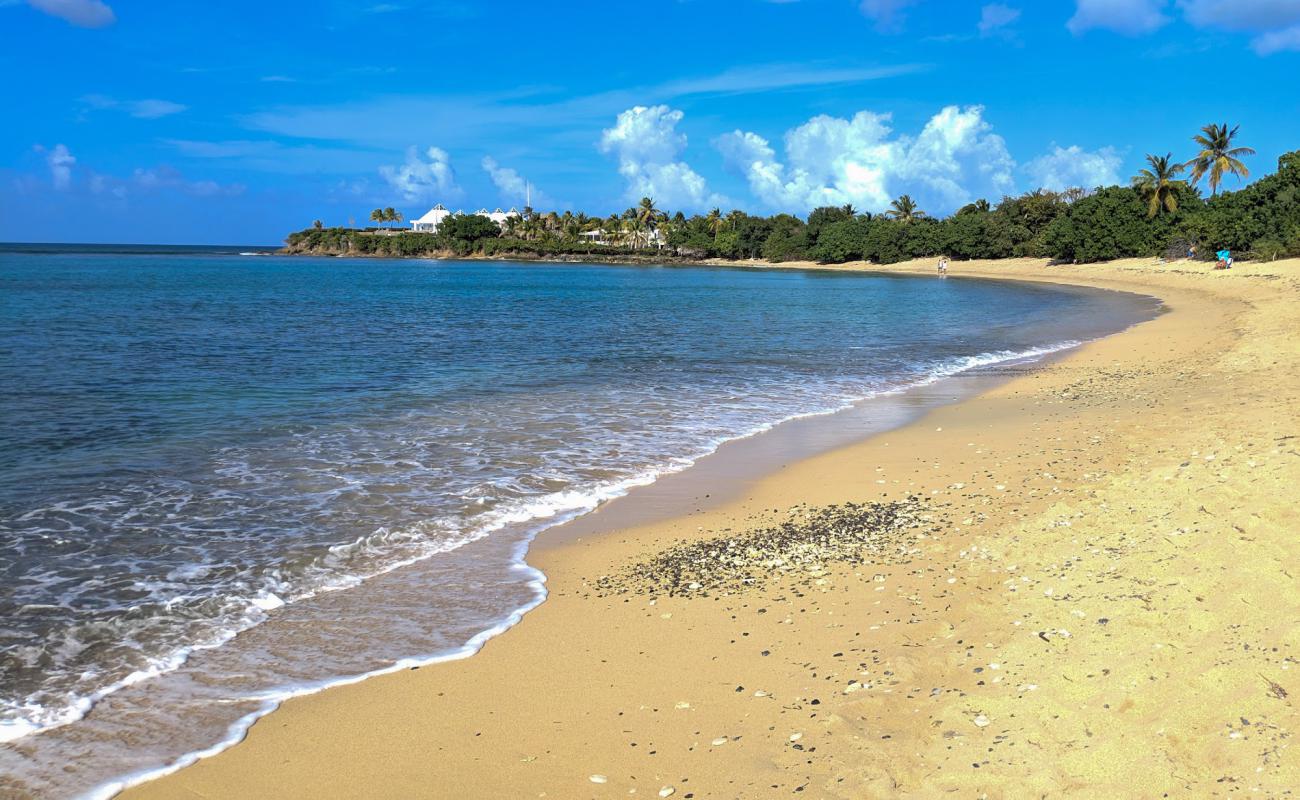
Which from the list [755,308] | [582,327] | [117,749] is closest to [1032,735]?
[117,749]

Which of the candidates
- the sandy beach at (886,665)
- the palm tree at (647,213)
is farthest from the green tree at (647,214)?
the sandy beach at (886,665)

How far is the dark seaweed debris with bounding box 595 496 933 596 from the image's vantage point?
22.8ft

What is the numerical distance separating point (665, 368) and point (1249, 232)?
54.2 meters

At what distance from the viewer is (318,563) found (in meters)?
7.75

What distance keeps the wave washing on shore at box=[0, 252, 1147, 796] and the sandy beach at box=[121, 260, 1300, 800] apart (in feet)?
2.21

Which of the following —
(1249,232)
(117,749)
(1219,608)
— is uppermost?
(1249,232)

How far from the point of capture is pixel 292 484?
33.9 ft

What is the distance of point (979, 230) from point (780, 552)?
104201 mm

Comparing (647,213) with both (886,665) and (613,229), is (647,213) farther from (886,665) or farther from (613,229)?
(886,665)

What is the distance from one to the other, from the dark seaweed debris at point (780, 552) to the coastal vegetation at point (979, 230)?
2242 inches

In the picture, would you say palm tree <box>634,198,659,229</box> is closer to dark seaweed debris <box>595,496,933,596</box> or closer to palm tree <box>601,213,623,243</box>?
palm tree <box>601,213,623,243</box>

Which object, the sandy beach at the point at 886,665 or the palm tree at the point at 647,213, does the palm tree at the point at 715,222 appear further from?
the sandy beach at the point at 886,665

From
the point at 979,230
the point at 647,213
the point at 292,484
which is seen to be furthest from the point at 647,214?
the point at 292,484

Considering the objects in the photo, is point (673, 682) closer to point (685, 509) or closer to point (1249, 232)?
point (685, 509)
